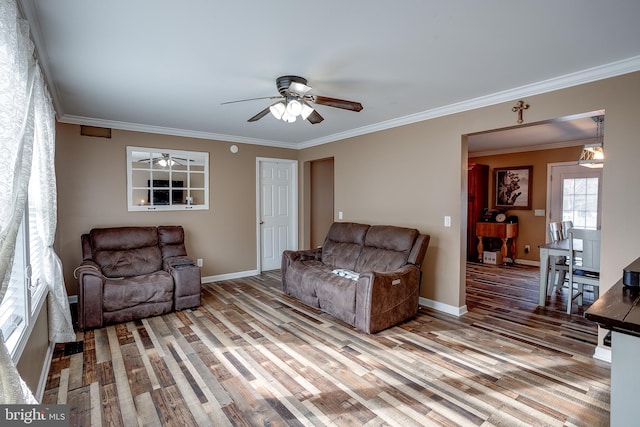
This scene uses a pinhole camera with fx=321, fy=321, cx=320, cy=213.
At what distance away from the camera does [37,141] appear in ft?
7.98

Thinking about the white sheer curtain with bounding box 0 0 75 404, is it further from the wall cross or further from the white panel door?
the white panel door

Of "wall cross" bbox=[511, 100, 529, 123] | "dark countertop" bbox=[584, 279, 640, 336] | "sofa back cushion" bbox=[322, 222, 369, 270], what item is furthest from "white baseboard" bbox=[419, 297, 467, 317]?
"dark countertop" bbox=[584, 279, 640, 336]

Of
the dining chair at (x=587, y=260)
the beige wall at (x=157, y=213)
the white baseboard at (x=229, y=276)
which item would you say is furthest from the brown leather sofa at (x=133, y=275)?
the dining chair at (x=587, y=260)

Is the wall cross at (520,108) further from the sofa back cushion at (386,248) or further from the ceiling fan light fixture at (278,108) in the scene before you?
the ceiling fan light fixture at (278,108)

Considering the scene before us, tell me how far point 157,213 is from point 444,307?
420 cm

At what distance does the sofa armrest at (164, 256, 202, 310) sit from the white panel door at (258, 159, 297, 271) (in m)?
1.93

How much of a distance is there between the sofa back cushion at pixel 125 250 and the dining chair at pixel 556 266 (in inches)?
207

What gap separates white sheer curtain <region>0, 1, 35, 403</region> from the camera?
1160 mm

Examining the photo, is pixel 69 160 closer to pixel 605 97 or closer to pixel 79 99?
pixel 79 99

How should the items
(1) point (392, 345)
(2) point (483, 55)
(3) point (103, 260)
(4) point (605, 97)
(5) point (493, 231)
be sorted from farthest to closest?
1. (5) point (493, 231)
2. (3) point (103, 260)
3. (1) point (392, 345)
4. (4) point (605, 97)
5. (2) point (483, 55)

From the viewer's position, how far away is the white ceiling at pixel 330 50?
6.04 ft

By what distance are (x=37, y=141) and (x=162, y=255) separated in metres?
2.26

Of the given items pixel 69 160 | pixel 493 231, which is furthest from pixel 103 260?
pixel 493 231

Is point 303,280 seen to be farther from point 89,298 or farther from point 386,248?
point 89,298
